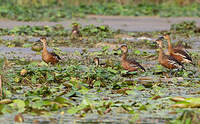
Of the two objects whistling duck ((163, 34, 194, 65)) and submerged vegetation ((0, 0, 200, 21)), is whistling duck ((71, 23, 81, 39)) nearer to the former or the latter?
whistling duck ((163, 34, 194, 65))

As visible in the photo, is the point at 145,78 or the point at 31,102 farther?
the point at 145,78

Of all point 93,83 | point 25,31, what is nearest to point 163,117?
point 93,83

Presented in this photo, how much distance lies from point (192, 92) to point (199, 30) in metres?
10.3

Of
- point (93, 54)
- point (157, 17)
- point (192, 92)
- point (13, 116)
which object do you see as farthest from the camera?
point (157, 17)

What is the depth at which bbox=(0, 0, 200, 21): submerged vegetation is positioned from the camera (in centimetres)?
2170

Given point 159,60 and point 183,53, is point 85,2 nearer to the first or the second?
point 183,53

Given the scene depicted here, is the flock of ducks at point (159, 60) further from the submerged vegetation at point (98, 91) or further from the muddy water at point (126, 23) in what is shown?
the muddy water at point (126, 23)

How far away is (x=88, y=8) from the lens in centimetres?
2466

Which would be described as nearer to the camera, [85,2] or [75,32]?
[75,32]

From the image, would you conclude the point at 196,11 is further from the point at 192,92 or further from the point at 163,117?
the point at 163,117

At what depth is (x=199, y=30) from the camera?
1838 cm

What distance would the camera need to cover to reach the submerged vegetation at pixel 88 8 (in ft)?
71.2

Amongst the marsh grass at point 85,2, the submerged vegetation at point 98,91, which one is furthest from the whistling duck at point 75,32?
the marsh grass at point 85,2

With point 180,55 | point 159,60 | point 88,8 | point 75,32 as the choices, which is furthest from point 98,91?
point 88,8
